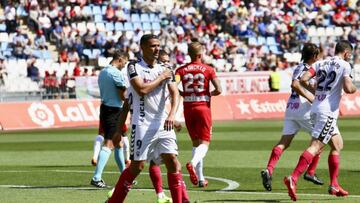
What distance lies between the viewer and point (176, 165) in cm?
1179

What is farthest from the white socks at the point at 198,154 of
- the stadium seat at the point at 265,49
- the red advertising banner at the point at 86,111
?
the stadium seat at the point at 265,49

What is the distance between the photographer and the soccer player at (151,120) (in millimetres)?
11711

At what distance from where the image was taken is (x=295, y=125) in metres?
15.3

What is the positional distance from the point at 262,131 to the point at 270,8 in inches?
909

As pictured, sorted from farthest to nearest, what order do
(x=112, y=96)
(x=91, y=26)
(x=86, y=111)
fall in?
(x=91, y=26) → (x=86, y=111) → (x=112, y=96)

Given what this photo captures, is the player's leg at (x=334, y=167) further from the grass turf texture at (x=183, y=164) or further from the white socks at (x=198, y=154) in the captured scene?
the white socks at (x=198, y=154)

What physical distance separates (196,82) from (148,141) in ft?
13.3

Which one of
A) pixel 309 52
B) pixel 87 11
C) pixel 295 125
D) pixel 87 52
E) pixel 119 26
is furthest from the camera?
pixel 119 26

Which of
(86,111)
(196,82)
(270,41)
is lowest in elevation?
→ (86,111)

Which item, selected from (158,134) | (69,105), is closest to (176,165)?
(158,134)

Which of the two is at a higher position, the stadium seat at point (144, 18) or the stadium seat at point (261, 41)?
the stadium seat at point (144, 18)

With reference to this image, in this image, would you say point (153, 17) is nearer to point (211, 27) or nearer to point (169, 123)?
point (211, 27)

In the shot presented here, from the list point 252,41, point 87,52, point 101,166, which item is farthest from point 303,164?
point 252,41

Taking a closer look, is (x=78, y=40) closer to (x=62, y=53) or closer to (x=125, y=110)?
(x=62, y=53)
